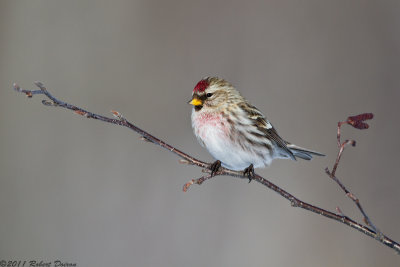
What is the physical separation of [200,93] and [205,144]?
33 cm

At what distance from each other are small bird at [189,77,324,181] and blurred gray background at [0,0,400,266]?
1.77 metres

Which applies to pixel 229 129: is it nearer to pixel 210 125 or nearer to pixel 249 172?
pixel 210 125

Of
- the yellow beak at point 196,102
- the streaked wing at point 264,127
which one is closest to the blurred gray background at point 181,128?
the streaked wing at point 264,127

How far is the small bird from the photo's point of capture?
2.84m

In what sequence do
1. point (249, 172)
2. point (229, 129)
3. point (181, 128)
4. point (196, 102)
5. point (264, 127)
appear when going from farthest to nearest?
1. point (181, 128)
2. point (264, 127)
3. point (229, 129)
4. point (196, 102)
5. point (249, 172)

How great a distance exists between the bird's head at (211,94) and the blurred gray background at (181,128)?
1.87m

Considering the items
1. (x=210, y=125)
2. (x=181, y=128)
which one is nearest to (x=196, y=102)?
(x=210, y=125)

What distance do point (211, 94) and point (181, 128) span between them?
209 centimetres

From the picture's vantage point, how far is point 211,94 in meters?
2.95

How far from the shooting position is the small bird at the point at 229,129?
284 centimetres

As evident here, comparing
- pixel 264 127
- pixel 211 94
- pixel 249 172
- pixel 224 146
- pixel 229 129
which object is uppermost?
pixel 211 94

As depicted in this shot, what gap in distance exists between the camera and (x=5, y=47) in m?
5.30

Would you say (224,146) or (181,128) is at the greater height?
(181,128)

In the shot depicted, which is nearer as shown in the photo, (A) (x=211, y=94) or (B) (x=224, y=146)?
(B) (x=224, y=146)
